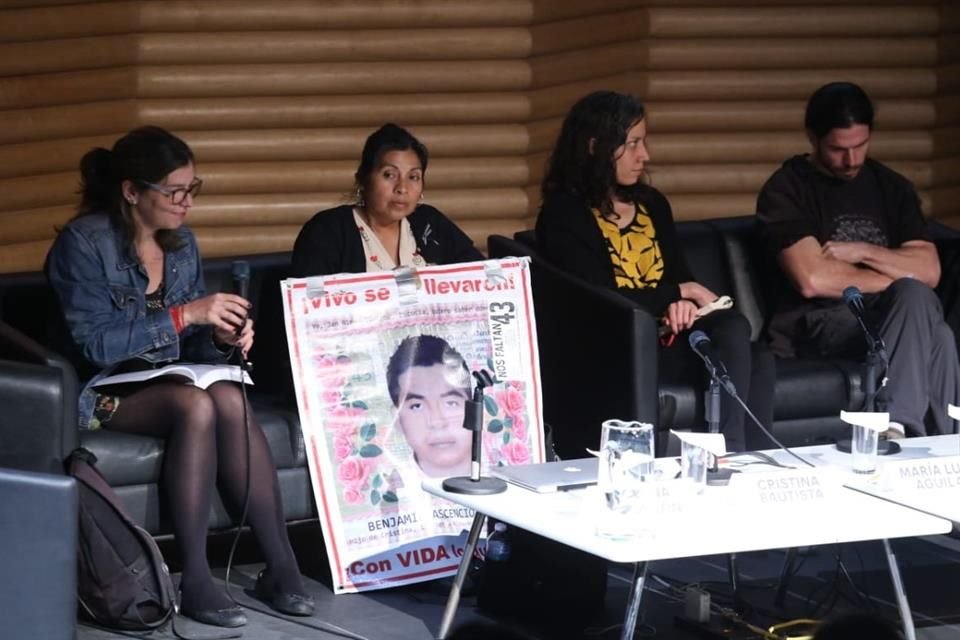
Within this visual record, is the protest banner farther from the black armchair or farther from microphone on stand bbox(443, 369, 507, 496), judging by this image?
microphone on stand bbox(443, 369, 507, 496)

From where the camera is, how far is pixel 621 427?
13.6 ft

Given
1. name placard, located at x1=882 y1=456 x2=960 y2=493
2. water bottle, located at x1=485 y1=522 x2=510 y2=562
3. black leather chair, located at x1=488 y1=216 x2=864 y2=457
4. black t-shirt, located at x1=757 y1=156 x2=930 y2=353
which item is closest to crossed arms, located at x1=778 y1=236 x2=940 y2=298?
black t-shirt, located at x1=757 y1=156 x2=930 y2=353

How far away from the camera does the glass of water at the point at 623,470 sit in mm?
4035

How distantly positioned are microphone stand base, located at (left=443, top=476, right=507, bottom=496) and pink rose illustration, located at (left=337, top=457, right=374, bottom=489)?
971mm

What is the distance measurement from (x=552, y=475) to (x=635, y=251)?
183 cm

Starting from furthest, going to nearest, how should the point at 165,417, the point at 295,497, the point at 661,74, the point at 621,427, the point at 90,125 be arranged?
1. the point at 661,74
2. the point at 90,125
3. the point at 295,497
4. the point at 165,417
5. the point at 621,427

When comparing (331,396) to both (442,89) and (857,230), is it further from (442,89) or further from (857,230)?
(442,89)

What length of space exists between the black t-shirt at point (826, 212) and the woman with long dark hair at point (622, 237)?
43 centimetres

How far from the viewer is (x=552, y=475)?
447 cm

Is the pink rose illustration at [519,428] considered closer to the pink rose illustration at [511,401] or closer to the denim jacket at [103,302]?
the pink rose illustration at [511,401]

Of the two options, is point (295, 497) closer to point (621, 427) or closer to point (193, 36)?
point (621, 427)

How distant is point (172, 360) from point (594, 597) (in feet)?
4.79

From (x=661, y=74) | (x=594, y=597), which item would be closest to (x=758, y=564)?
(x=594, y=597)

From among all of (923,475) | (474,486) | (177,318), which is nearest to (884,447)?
(923,475)
